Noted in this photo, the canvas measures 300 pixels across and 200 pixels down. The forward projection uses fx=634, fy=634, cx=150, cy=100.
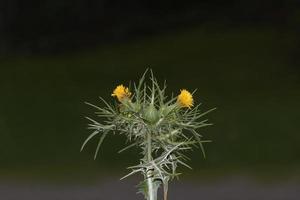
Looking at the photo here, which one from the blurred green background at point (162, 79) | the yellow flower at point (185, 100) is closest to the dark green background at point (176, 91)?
the blurred green background at point (162, 79)

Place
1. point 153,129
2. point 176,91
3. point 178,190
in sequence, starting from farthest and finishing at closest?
point 176,91
point 178,190
point 153,129

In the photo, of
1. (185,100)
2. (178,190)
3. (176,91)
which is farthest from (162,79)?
(185,100)

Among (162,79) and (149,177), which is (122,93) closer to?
(149,177)

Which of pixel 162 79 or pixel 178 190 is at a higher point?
pixel 162 79

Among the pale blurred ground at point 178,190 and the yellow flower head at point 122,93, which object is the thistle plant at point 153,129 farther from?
the pale blurred ground at point 178,190

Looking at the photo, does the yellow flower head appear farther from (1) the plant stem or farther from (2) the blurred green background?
(2) the blurred green background

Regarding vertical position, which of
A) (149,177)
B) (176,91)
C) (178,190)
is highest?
(176,91)

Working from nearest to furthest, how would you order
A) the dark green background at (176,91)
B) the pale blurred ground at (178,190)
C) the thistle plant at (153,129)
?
the thistle plant at (153,129)
the pale blurred ground at (178,190)
the dark green background at (176,91)
